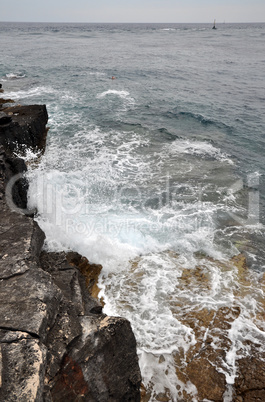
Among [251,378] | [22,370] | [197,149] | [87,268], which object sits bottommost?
[251,378]

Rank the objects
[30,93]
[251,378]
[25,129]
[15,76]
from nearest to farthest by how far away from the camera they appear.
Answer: [251,378]
[25,129]
[30,93]
[15,76]

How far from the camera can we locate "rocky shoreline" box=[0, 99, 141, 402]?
3682 millimetres

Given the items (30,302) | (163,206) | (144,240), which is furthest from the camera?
(163,206)

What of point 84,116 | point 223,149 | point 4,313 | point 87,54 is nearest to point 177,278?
point 4,313

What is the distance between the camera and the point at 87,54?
49969 mm

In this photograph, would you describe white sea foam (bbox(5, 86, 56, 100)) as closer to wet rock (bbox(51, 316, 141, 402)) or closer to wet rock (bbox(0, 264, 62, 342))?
wet rock (bbox(0, 264, 62, 342))

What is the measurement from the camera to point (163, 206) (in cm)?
1173

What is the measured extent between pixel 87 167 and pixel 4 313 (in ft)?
34.2

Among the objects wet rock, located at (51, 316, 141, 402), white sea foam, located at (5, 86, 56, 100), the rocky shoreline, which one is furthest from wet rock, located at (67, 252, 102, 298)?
white sea foam, located at (5, 86, 56, 100)

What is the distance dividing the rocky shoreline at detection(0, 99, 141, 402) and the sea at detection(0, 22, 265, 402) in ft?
5.21

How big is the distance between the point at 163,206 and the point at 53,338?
8085 millimetres

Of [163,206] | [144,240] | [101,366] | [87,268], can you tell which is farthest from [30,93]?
[101,366]

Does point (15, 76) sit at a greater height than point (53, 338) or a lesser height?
greater

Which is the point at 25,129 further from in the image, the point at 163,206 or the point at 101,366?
the point at 101,366
